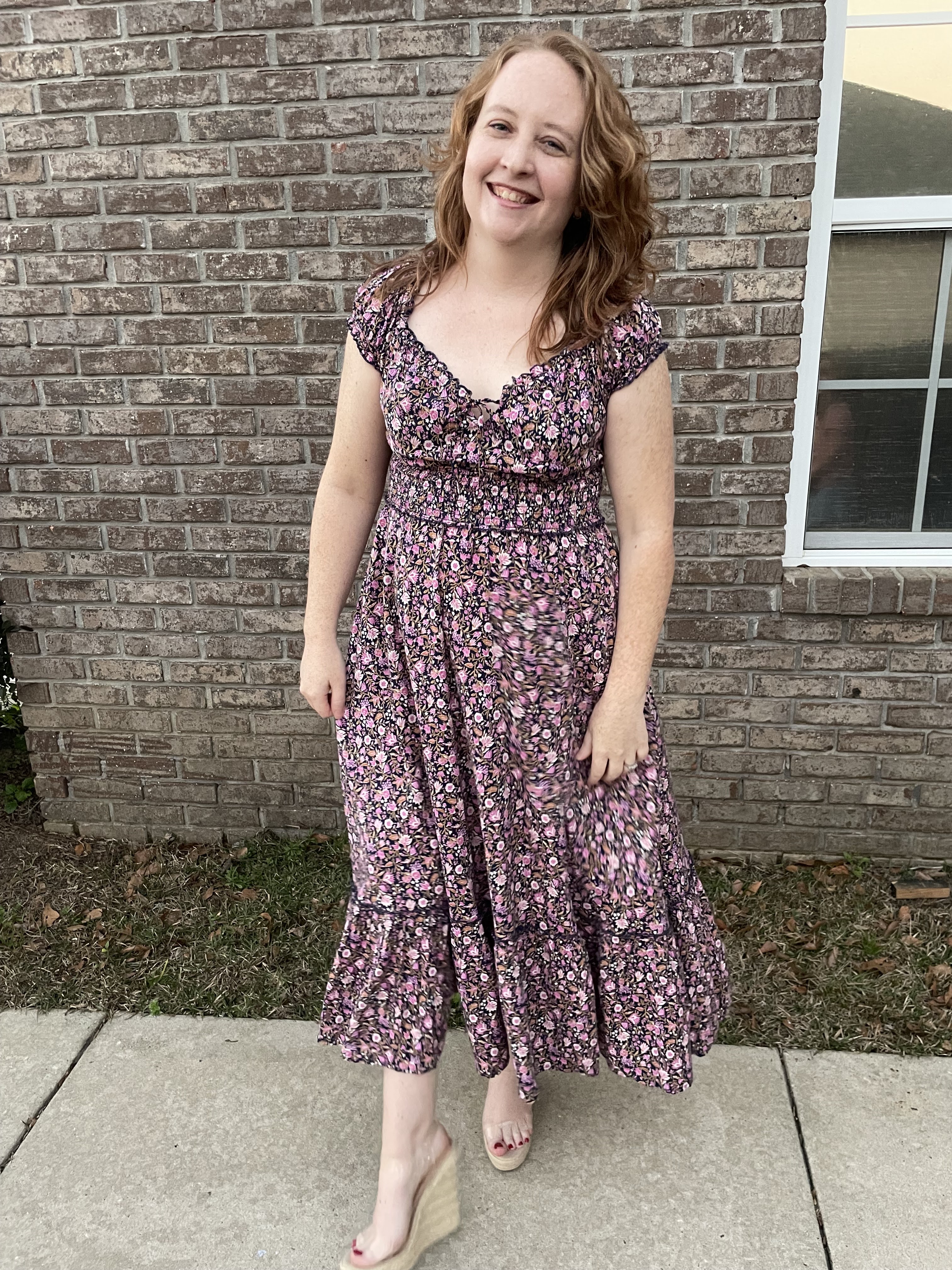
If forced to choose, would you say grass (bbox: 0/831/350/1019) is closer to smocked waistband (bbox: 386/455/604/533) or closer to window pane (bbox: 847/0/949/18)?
smocked waistband (bbox: 386/455/604/533)

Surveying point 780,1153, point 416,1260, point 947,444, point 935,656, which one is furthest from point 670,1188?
point 947,444

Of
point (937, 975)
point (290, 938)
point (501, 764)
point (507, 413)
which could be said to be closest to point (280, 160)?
point (507, 413)

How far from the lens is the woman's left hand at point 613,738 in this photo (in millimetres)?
1803

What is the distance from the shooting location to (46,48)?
264 centimetres

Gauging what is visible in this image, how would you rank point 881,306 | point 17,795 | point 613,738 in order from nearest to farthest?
1. point 613,738
2. point 881,306
3. point 17,795

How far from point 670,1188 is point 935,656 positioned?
169cm

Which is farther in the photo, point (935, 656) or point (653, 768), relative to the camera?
point (935, 656)

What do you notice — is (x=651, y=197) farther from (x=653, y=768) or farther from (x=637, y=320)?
(x=653, y=768)

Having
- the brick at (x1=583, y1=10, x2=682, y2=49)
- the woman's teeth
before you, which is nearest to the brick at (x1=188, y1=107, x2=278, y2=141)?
the brick at (x1=583, y1=10, x2=682, y2=49)

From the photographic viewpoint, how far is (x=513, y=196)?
159cm

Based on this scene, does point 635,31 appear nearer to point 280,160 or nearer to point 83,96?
point 280,160

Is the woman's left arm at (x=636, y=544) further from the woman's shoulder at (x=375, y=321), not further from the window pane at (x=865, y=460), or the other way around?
the window pane at (x=865, y=460)

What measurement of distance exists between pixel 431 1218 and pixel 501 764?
904 millimetres

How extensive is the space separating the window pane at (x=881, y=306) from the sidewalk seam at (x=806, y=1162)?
74.1 inches
